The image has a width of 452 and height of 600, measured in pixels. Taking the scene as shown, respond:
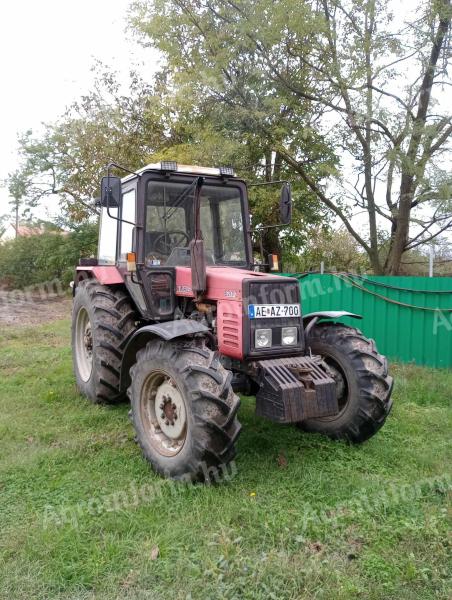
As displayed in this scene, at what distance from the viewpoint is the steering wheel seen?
4.83 meters

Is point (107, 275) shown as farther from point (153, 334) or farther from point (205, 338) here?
point (205, 338)

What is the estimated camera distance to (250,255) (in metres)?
5.32

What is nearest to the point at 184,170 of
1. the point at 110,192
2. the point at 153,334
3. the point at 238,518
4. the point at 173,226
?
the point at 173,226

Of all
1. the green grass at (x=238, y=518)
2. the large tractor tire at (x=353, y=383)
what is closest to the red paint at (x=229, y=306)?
the large tractor tire at (x=353, y=383)

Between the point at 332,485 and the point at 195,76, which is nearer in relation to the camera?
the point at 332,485

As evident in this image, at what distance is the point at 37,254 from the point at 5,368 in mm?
16758

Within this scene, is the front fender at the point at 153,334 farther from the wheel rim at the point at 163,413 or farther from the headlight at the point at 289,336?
the headlight at the point at 289,336

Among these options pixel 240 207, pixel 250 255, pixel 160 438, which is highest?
pixel 240 207

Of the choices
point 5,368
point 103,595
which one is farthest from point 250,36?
point 103,595

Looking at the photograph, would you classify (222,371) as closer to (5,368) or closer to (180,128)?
(5,368)

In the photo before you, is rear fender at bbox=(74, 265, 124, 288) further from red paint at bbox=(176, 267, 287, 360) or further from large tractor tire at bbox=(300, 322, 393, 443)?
large tractor tire at bbox=(300, 322, 393, 443)

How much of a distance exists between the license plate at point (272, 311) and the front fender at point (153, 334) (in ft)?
1.28

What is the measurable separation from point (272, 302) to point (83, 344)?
294 cm

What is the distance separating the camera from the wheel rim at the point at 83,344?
6.05 meters
